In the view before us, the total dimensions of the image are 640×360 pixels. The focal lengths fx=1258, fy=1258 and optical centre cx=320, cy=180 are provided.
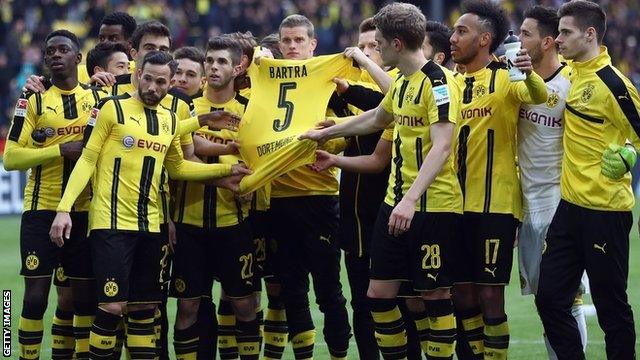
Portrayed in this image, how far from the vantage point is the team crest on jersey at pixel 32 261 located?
9062 millimetres

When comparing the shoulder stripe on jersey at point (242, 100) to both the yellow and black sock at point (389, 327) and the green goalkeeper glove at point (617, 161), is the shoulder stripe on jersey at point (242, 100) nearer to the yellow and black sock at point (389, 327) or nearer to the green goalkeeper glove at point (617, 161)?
the yellow and black sock at point (389, 327)

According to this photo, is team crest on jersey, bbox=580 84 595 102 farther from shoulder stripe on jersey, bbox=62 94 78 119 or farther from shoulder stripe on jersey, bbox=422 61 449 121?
shoulder stripe on jersey, bbox=62 94 78 119

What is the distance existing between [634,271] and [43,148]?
8923mm

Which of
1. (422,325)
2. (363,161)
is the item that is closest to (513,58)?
(363,161)

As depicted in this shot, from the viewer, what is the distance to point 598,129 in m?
8.05

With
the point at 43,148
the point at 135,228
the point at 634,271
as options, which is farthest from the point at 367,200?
the point at 634,271

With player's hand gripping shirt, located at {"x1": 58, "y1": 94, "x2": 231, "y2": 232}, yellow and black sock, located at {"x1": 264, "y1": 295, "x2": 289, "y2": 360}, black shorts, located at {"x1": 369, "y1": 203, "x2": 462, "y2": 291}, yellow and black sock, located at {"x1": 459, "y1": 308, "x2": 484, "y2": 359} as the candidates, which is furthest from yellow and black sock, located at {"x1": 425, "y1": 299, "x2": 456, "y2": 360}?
player's hand gripping shirt, located at {"x1": 58, "y1": 94, "x2": 231, "y2": 232}

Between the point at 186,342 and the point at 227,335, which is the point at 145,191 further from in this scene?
the point at 227,335

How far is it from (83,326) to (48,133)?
4.68 ft

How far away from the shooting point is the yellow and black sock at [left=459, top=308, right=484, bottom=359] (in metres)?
8.60

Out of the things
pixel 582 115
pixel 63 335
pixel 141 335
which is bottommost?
pixel 63 335

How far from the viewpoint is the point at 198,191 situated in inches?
356

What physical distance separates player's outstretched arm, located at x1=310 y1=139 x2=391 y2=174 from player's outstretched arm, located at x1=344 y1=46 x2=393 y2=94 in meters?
0.40

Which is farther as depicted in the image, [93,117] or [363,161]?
[363,161]
